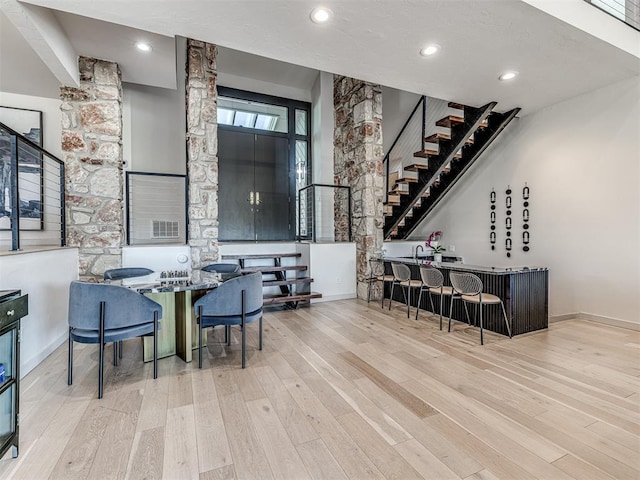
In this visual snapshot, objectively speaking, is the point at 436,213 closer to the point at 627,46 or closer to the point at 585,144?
the point at 585,144

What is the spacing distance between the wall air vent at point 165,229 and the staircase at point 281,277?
4.14ft

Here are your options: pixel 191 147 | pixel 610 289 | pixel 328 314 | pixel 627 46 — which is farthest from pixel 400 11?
pixel 610 289

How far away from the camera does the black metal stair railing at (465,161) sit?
5.03 meters

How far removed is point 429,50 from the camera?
332cm

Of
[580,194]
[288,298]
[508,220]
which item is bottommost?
[288,298]

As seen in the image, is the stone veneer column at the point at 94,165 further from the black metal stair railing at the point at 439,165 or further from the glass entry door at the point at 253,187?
the black metal stair railing at the point at 439,165

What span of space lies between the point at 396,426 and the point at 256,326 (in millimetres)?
2479

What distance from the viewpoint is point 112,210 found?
4023 mm

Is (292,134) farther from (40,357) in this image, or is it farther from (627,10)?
(40,357)

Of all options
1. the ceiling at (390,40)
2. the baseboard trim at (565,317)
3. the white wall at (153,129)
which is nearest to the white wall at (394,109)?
the ceiling at (390,40)

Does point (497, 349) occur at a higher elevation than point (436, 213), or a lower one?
lower

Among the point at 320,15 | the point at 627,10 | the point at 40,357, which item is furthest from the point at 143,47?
the point at 627,10

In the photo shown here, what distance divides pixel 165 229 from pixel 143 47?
9.66 feet

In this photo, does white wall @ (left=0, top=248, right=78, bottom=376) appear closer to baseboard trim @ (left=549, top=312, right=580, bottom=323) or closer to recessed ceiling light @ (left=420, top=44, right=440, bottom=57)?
recessed ceiling light @ (left=420, top=44, right=440, bottom=57)
